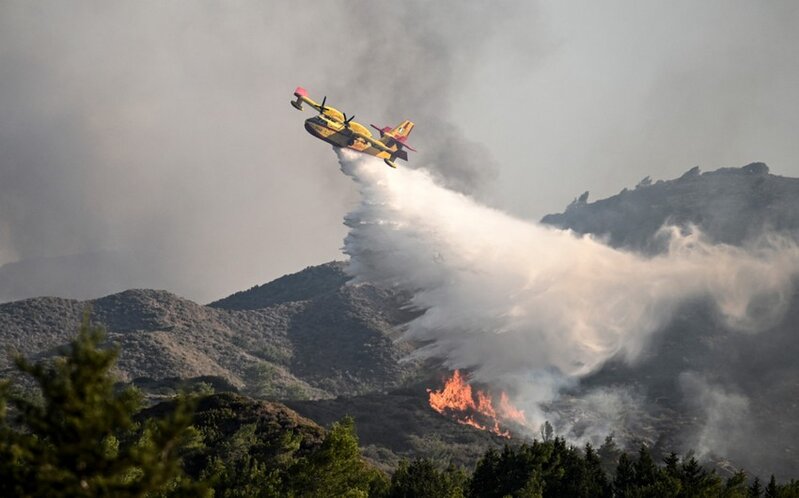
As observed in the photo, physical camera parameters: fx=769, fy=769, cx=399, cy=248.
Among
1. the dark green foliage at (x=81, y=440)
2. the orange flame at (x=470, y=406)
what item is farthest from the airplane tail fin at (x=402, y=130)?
the dark green foliage at (x=81, y=440)

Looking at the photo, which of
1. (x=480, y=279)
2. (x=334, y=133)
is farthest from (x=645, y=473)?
(x=480, y=279)

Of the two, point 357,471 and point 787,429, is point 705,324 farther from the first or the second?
point 357,471

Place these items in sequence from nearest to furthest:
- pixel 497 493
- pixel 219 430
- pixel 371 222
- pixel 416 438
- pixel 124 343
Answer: pixel 497 493, pixel 219 430, pixel 371 222, pixel 416 438, pixel 124 343

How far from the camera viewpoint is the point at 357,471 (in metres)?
47.7

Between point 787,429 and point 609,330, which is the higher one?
point 609,330

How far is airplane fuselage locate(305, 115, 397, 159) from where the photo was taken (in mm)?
94062

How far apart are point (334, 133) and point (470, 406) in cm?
6956

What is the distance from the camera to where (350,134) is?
98.5 meters

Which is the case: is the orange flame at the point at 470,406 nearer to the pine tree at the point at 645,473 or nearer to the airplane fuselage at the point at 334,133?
the airplane fuselage at the point at 334,133

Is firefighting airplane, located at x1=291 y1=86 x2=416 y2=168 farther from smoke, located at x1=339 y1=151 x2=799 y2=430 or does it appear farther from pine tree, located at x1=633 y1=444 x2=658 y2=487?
pine tree, located at x1=633 y1=444 x2=658 y2=487

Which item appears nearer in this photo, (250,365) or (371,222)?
(371,222)

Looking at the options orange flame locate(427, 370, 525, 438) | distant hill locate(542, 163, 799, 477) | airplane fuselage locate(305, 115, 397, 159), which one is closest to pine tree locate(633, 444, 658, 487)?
airplane fuselage locate(305, 115, 397, 159)

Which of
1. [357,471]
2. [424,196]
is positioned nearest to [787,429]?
[424,196]

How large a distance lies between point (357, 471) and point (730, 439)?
117706mm
